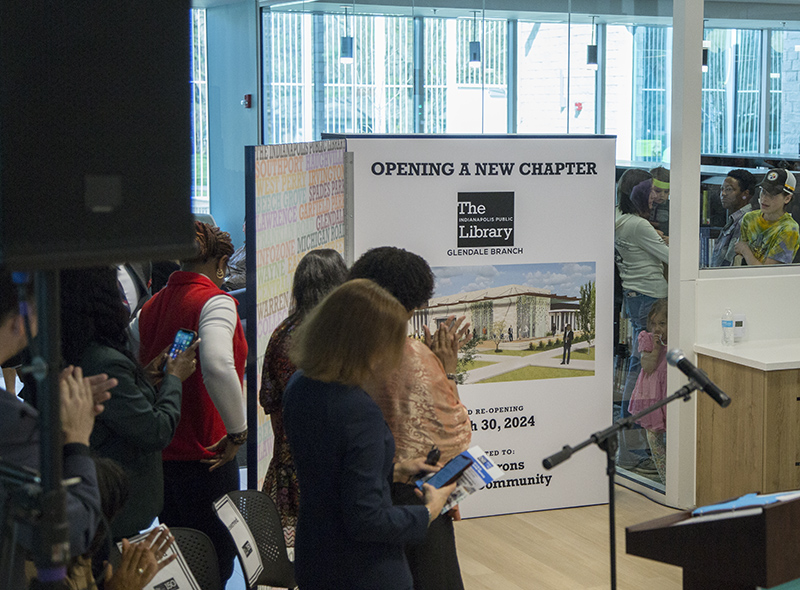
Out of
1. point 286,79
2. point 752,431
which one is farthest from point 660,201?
point 286,79

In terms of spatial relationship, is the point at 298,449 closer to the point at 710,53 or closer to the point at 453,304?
the point at 453,304

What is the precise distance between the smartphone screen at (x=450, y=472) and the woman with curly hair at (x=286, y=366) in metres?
0.64

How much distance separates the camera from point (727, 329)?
433 centimetres

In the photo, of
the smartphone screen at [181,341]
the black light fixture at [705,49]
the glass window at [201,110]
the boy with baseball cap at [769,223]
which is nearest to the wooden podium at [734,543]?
the smartphone screen at [181,341]

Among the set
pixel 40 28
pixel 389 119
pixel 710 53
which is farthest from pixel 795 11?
pixel 40 28

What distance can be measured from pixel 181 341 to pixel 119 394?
466mm

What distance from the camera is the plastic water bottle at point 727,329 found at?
4.31m

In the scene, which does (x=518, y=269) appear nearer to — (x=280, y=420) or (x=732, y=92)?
(x=732, y=92)

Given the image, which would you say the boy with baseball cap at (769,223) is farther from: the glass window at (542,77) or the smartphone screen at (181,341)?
the smartphone screen at (181,341)

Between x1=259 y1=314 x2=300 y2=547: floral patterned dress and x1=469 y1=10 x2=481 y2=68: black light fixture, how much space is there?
11.7 feet

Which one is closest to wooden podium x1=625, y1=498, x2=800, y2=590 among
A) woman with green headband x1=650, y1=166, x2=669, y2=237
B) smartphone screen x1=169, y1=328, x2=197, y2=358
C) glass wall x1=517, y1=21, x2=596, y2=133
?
smartphone screen x1=169, y1=328, x2=197, y2=358

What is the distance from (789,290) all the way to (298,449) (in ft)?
11.5

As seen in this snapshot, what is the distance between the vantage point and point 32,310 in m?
1.26

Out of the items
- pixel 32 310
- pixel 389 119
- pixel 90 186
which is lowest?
pixel 32 310
